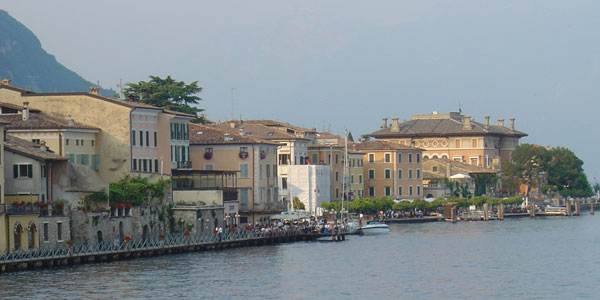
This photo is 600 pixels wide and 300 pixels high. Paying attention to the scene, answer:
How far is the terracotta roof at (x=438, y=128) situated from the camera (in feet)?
620

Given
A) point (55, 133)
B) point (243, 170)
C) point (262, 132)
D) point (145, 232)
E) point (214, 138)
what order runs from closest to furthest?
1. point (55, 133)
2. point (145, 232)
3. point (214, 138)
4. point (243, 170)
5. point (262, 132)

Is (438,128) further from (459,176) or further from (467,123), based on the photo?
(459,176)

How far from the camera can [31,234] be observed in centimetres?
7112

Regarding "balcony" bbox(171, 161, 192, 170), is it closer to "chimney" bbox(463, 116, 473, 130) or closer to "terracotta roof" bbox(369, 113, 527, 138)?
"terracotta roof" bbox(369, 113, 527, 138)

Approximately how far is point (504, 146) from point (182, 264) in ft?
418

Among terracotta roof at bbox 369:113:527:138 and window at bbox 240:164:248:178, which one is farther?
terracotta roof at bbox 369:113:527:138

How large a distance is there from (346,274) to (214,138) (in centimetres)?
4161

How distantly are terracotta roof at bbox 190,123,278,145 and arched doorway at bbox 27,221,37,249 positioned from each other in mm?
40270

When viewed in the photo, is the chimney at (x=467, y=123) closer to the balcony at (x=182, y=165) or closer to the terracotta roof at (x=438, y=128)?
the terracotta roof at (x=438, y=128)

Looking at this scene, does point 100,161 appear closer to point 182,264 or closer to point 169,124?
point 169,124

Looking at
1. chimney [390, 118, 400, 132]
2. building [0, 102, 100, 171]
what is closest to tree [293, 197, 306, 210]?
building [0, 102, 100, 171]

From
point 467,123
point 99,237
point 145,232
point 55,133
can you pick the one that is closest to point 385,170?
point 467,123

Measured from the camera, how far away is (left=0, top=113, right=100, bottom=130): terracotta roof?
84550mm

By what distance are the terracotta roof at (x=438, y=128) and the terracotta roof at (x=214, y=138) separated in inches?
3101
